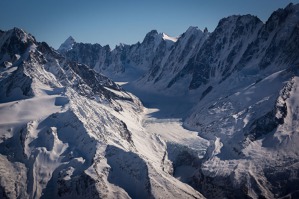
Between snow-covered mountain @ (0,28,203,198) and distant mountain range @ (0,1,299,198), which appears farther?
distant mountain range @ (0,1,299,198)

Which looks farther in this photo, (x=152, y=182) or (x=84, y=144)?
(x=84, y=144)

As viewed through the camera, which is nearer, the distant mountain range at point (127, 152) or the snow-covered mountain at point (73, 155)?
the snow-covered mountain at point (73, 155)

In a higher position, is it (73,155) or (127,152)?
(127,152)

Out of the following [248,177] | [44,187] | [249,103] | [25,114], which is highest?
[249,103]

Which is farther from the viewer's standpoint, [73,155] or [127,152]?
[127,152]

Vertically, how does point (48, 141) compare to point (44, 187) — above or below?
above

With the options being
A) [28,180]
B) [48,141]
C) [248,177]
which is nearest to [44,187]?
[28,180]

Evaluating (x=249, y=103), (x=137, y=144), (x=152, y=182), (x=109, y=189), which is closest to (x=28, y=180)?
(x=109, y=189)

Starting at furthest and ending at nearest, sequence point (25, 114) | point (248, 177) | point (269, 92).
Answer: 1. point (269, 92)
2. point (25, 114)
3. point (248, 177)

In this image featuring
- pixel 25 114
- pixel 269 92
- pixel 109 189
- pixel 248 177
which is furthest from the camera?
pixel 269 92

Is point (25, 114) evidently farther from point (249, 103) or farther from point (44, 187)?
point (249, 103)
